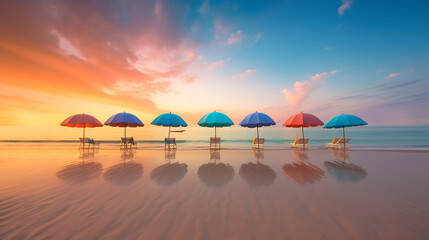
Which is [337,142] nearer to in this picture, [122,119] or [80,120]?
[122,119]

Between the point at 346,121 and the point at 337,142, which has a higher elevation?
A: the point at 346,121

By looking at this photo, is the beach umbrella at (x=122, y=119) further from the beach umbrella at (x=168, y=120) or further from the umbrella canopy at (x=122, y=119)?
the beach umbrella at (x=168, y=120)

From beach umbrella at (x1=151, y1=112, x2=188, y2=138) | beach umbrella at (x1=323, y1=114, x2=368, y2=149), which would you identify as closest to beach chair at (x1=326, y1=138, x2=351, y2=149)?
beach umbrella at (x1=323, y1=114, x2=368, y2=149)

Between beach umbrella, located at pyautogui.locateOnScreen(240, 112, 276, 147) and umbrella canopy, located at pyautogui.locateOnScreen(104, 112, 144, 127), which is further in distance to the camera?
umbrella canopy, located at pyautogui.locateOnScreen(104, 112, 144, 127)

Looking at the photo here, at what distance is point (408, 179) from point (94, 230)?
8841mm

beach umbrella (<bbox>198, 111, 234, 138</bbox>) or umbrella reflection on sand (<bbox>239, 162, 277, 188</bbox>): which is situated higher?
beach umbrella (<bbox>198, 111, 234, 138</bbox>)

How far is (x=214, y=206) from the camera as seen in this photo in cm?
323

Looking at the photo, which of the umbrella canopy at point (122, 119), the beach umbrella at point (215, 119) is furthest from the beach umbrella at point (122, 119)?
the beach umbrella at point (215, 119)

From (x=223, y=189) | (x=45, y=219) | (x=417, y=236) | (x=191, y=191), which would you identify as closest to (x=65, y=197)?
(x=45, y=219)

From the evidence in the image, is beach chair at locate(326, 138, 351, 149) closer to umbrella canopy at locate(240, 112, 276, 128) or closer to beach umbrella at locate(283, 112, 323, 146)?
beach umbrella at locate(283, 112, 323, 146)

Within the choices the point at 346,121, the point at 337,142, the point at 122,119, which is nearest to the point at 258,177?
the point at 346,121

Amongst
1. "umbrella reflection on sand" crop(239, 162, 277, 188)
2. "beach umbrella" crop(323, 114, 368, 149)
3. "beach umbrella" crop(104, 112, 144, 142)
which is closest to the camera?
"umbrella reflection on sand" crop(239, 162, 277, 188)

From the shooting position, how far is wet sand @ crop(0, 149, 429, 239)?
2408 millimetres

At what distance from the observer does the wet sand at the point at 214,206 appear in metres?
2.41
